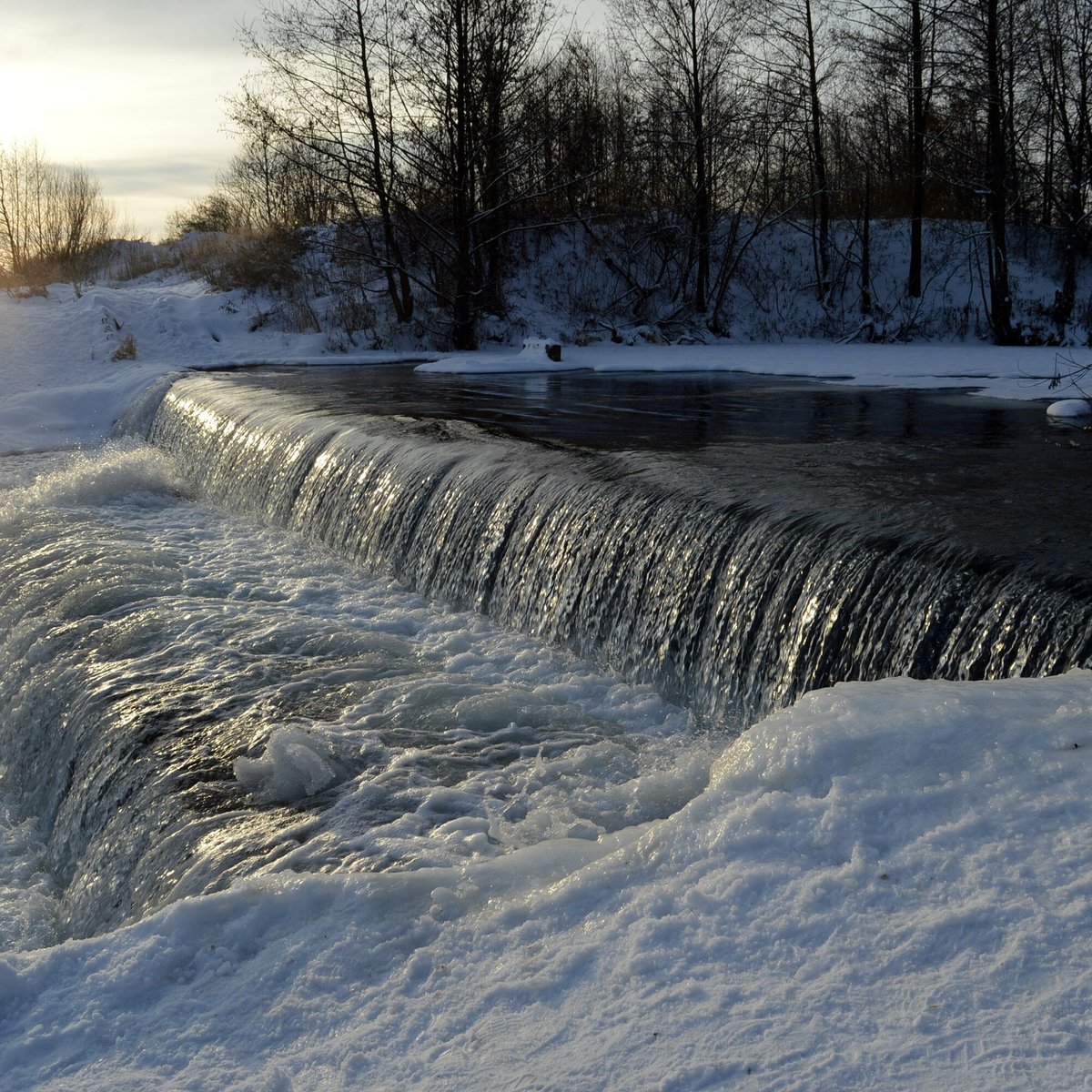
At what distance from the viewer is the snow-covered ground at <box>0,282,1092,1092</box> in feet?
5.49

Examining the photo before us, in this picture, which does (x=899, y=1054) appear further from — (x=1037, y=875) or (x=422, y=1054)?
(x=422, y=1054)

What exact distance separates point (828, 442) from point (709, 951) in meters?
5.11

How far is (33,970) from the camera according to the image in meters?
2.06

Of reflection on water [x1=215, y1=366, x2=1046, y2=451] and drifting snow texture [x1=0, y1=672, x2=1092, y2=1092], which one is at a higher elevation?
reflection on water [x1=215, y1=366, x2=1046, y2=451]

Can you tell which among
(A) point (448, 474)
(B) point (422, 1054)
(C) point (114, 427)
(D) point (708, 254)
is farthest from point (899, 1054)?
(D) point (708, 254)

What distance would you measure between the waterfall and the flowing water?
1cm

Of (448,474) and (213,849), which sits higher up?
(448,474)

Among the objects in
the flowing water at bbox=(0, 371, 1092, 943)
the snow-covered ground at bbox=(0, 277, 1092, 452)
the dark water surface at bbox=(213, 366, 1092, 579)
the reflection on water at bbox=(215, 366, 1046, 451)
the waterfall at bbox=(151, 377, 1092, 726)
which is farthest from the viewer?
the snow-covered ground at bbox=(0, 277, 1092, 452)

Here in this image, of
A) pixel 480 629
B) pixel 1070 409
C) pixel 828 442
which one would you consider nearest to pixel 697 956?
pixel 480 629

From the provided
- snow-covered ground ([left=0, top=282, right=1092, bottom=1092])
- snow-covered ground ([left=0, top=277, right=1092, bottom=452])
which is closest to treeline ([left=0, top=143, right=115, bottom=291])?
snow-covered ground ([left=0, top=277, right=1092, bottom=452])

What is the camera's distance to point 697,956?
1.91 m

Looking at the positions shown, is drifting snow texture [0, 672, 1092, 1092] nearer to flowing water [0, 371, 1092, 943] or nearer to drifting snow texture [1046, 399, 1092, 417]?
flowing water [0, 371, 1092, 943]

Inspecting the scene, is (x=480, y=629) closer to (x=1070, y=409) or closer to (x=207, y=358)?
(x=1070, y=409)

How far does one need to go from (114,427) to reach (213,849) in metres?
11.3
